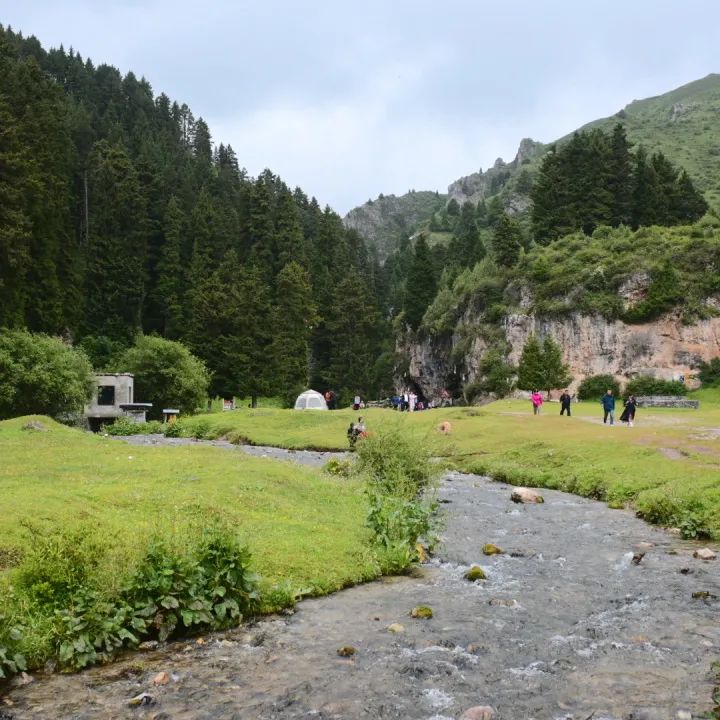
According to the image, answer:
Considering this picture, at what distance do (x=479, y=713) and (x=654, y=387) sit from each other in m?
78.3

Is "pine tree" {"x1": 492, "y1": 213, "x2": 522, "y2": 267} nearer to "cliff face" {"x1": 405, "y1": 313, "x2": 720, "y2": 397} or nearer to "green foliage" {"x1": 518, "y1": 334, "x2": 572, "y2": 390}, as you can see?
"cliff face" {"x1": 405, "y1": 313, "x2": 720, "y2": 397}

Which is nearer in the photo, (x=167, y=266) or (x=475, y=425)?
(x=475, y=425)

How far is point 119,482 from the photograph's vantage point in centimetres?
2172

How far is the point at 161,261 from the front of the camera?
114 metres

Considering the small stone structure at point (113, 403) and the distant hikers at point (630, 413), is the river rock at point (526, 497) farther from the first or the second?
the small stone structure at point (113, 403)

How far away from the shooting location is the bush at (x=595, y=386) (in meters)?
83.6

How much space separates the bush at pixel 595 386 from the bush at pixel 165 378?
4676 centimetres

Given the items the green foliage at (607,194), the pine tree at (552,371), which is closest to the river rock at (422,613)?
the pine tree at (552,371)

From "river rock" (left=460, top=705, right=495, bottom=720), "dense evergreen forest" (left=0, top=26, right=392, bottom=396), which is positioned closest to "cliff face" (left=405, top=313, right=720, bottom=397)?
"dense evergreen forest" (left=0, top=26, right=392, bottom=396)

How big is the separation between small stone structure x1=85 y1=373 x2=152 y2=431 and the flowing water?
6497 cm

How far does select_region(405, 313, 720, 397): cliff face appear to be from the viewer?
83.6 meters

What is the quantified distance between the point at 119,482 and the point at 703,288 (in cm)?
8255

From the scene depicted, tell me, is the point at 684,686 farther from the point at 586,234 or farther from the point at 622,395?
the point at 586,234

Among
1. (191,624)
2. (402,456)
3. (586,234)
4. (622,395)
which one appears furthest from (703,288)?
(191,624)
